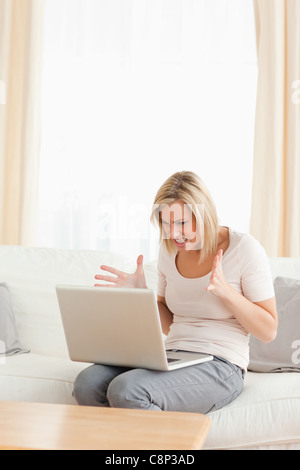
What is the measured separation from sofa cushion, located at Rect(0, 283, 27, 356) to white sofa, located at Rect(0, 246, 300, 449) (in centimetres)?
5

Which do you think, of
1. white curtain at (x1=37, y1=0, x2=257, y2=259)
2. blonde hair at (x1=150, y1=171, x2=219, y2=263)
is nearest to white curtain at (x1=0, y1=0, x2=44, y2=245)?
white curtain at (x1=37, y1=0, x2=257, y2=259)

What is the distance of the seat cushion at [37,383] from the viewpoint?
2119 mm

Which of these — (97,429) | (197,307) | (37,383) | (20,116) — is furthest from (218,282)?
(20,116)

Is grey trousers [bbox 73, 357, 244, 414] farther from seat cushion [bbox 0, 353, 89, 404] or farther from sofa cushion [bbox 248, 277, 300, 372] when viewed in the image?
sofa cushion [bbox 248, 277, 300, 372]

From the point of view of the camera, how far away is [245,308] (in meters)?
1.87

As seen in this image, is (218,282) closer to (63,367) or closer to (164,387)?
(164,387)

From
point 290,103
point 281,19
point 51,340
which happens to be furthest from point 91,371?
point 281,19

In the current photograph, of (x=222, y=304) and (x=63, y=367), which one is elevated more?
(x=222, y=304)

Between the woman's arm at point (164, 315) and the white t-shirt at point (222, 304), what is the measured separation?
8 cm

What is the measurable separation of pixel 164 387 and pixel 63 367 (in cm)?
64

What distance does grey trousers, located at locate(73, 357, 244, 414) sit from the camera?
175 cm

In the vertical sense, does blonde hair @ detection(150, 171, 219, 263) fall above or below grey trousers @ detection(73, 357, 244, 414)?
above
